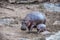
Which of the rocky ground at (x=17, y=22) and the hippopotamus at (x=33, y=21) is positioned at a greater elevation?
the hippopotamus at (x=33, y=21)

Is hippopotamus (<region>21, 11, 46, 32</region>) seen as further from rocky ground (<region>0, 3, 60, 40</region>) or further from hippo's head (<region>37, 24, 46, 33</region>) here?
rocky ground (<region>0, 3, 60, 40</region>)

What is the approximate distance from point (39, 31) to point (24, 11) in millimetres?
3525

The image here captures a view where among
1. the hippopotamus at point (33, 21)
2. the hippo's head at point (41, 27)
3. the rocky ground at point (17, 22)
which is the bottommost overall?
the rocky ground at point (17, 22)

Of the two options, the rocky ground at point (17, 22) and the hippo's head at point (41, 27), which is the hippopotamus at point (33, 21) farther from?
the rocky ground at point (17, 22)

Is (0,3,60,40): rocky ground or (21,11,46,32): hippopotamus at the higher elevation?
(21,11,46,32): hippopotamus

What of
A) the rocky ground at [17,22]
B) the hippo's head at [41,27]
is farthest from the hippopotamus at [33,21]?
the rocky ground at [17,22]

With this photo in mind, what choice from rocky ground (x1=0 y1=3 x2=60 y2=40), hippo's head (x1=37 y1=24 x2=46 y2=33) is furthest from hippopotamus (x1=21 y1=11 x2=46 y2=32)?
rocky ground (x1=0 y1=3 x2=60 y2=40)

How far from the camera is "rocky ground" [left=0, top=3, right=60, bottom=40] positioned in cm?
565

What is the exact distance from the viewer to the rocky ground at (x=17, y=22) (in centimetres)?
565

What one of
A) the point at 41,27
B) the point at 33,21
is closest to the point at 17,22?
the point at 33,21

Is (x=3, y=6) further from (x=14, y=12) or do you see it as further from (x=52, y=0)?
(x=52, y=0)

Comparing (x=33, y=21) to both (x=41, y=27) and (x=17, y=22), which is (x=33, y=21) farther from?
(x=17, y=22)

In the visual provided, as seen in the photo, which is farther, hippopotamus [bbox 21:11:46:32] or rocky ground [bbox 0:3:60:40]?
hippopotamus [bbox 21:11:46:32]

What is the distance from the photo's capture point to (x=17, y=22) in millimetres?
7355
